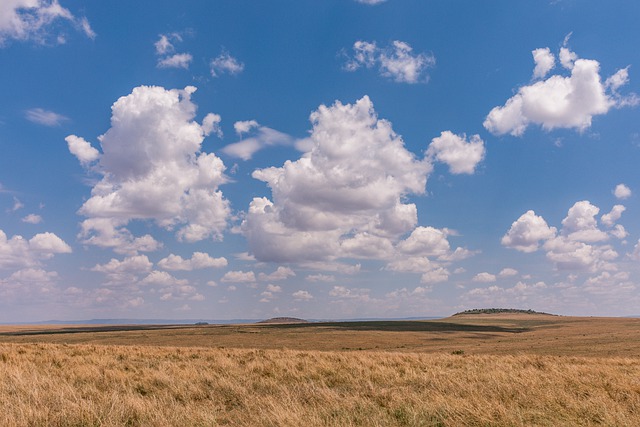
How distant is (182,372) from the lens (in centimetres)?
1570

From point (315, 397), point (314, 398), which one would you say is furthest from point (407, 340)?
point (314, 398)

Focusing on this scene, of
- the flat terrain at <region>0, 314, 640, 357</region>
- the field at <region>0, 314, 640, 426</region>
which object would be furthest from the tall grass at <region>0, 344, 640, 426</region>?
the flat terrain at <region>0, 314, 640, 357</region>

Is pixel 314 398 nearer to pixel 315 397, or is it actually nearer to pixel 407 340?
pixel 315 397

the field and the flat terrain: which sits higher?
the field

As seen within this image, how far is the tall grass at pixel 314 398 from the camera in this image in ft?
27.8

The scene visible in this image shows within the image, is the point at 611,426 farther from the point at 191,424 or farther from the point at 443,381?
the point at 191,424

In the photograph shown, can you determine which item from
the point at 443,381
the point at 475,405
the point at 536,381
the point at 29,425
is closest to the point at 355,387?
the point at 443,381

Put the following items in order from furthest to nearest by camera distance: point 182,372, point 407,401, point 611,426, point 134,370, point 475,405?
point 134,370, point 182,372, point 407,401, point 475,405, point 611,426

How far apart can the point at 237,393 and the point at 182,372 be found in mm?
4493

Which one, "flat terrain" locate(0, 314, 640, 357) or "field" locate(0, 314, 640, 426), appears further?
"flat terrain" locate(0, 314, 640, 357)

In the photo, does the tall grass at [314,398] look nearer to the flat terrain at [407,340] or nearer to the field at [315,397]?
the field at [315,397]

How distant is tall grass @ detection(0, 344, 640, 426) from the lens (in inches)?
334

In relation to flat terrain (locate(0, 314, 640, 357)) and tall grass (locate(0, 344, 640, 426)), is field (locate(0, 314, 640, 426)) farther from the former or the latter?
flat terrain (locate(0, 314, 640, 357))

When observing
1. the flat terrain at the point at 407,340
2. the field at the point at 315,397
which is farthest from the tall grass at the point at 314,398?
the flat terrain at the point at 407,340
